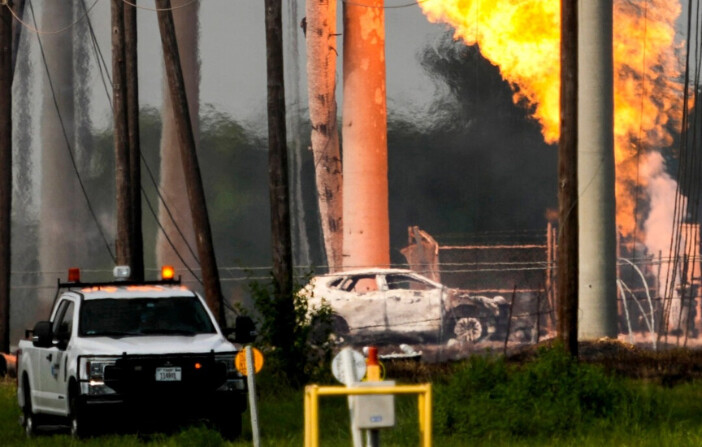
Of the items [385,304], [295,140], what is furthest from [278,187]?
[295,140]

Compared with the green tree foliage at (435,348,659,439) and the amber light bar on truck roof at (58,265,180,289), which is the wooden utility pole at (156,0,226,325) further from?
the green tree foliage at (435,348,659,439)

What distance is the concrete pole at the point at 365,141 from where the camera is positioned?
4922cm

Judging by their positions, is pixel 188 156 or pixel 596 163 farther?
pixel 596 163

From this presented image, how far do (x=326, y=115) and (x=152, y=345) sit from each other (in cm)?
3683

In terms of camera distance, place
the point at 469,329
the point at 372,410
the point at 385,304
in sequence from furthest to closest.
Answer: the point at 469,329
the point at 385,304
the point at 372,410

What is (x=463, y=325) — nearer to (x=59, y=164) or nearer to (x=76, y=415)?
(x=59, y=164)

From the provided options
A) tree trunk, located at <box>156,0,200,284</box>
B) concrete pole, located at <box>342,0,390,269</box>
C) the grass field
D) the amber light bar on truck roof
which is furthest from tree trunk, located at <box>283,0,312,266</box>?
the amber light bar on truck roof

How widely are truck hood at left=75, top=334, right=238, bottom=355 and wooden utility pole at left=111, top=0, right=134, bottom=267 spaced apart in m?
9.85

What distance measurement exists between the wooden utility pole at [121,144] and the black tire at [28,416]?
25.8 feet

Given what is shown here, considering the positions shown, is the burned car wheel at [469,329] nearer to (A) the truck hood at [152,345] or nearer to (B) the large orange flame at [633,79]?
(B) the large orange flame at [633,79]

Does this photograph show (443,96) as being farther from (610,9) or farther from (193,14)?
(610,9)

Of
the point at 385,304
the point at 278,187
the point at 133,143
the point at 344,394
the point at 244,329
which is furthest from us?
the point at 385,304

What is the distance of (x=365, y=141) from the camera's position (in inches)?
1983

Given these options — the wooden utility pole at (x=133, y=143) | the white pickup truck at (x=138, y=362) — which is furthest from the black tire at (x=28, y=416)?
the wooden utility pole at (x=133, y=143)
